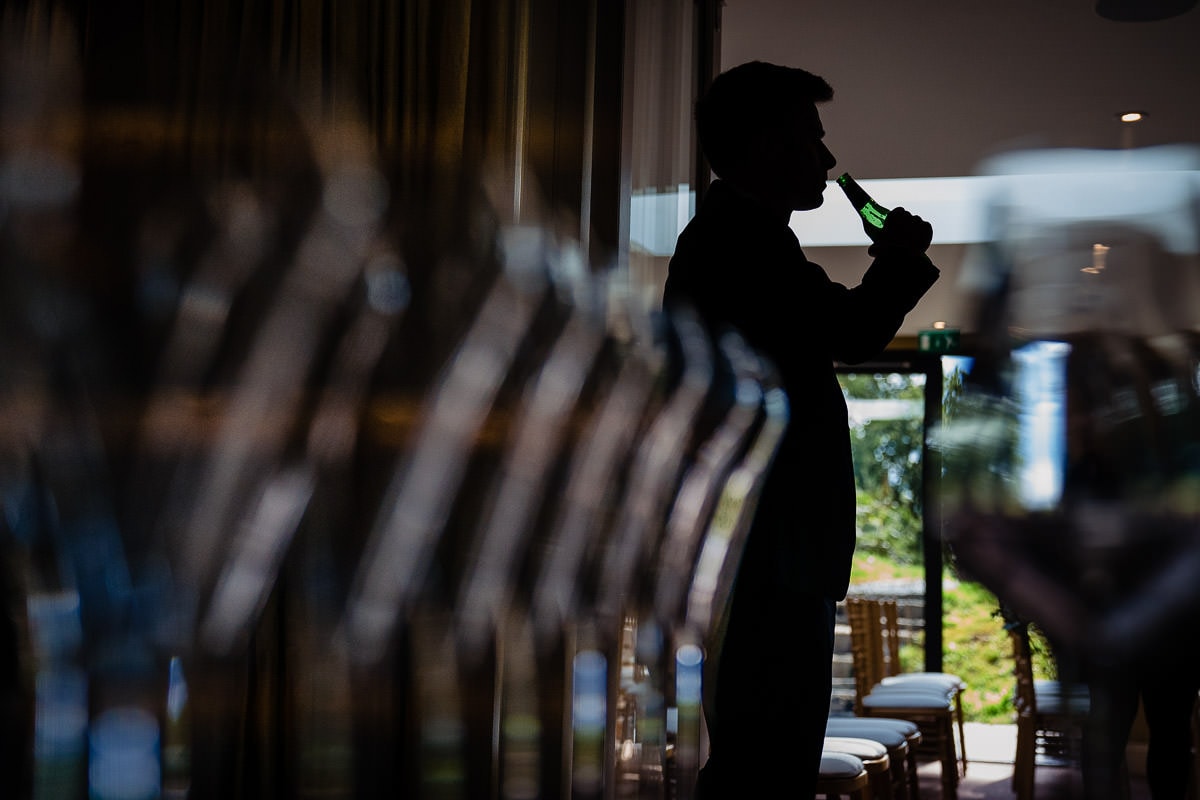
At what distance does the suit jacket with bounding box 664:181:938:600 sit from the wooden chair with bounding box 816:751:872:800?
0.93m

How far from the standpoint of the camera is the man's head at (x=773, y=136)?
1.30 metres

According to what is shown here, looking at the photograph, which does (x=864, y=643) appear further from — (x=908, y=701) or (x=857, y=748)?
(x=857, y=748)

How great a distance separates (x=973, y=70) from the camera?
12.5ft

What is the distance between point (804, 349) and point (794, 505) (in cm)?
17

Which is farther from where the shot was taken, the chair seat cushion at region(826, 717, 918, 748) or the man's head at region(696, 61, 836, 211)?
the chair seat cushion at region(826, 717, 918, 748)

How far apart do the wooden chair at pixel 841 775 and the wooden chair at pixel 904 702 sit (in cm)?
176

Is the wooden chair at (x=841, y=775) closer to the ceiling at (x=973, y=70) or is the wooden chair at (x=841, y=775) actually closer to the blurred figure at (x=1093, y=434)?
the blurred figure at (x=1093, y=434)

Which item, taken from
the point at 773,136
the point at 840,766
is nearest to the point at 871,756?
the point at 840,766

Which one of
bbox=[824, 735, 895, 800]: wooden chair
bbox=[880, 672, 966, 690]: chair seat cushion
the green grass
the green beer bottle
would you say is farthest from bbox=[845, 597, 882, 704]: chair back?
the green beer bottle

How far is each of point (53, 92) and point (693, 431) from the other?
149 centimetres

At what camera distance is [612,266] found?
2314mm

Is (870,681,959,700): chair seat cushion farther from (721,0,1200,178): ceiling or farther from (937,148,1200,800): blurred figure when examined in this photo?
(937,148,1200,800): blurred figure

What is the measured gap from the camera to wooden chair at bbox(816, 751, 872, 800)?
195 centimetres

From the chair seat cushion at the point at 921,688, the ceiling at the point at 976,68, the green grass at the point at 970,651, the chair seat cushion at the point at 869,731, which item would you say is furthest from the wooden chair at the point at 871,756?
the green grass at the point at 970,651
